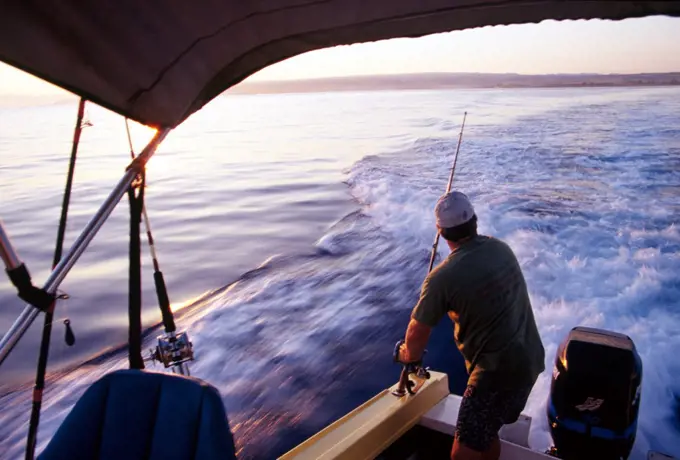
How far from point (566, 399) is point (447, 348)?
8.82 feet

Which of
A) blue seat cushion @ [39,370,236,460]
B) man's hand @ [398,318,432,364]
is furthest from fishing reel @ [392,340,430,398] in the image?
blue seat cushion @ [39,370,236,460]

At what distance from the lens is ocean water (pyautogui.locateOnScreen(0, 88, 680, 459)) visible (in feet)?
14.6

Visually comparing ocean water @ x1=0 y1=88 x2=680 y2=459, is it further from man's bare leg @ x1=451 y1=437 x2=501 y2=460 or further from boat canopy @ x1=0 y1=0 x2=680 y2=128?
man's bare leg @ x1=451 y1=437 x2=501 y2=460

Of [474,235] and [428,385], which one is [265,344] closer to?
[428,385]

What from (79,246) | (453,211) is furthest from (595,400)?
(79,246)

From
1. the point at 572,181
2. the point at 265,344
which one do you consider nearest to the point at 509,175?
the point at 572,181

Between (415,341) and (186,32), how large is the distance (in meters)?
1.39

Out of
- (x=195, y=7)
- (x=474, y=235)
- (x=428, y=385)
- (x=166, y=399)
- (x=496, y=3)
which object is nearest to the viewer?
(x=496, y=3)

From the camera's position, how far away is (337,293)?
20.9ft

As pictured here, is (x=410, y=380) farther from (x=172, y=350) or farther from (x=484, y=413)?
(x=172, y=350)

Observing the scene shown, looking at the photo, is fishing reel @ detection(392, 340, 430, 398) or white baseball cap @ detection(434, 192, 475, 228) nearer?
white baseball cap @ detection(434, 192, 475, 228)

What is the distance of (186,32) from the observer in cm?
158

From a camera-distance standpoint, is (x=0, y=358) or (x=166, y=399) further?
(x=166, y=399)

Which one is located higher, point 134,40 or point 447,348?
point 134,40
